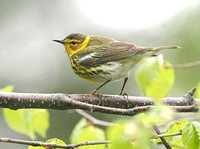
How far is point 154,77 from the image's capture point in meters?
2.25

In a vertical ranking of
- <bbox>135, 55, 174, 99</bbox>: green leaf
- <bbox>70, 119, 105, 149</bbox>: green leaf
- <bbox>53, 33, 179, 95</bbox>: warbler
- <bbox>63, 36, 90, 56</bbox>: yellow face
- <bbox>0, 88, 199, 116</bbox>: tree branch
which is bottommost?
<bbox>135, 55, 174, 99</bbox>: green leaf

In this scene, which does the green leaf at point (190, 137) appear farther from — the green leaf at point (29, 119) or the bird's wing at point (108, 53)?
the bird's wing at point (108, 53)

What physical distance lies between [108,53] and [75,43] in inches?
34.9

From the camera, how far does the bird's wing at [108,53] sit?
5.16m

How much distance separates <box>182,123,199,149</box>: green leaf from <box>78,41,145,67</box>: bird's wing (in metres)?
2.15

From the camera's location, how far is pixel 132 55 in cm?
509

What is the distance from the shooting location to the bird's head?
606 centimetres

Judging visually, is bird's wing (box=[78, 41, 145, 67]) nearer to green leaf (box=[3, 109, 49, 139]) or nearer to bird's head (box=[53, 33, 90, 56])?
bird's head (box=[53, 33, 90, 56])

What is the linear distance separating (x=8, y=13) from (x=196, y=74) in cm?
1008

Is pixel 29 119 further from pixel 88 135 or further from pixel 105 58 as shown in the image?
pixel 105 58

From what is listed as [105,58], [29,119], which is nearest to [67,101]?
[29,119]

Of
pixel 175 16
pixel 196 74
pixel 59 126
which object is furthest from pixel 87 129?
pixel 59 126

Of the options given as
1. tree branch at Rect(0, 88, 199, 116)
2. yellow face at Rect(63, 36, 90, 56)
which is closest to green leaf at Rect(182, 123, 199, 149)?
tree branch at Rect(0, 88, 199, 116)

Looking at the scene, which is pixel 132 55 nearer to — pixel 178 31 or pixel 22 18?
pixel 178 31
